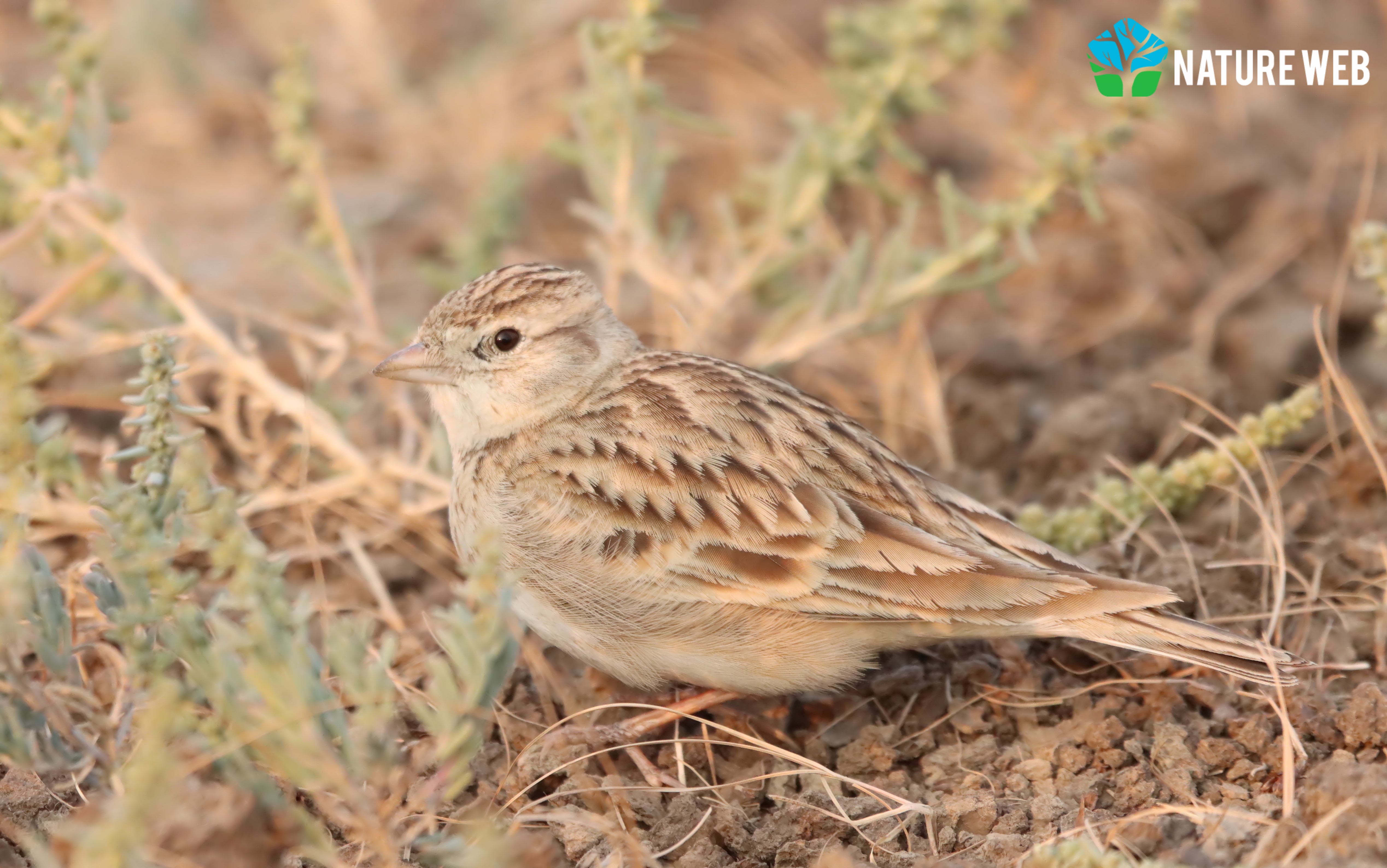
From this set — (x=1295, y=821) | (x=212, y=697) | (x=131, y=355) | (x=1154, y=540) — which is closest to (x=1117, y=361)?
(x=1154, y=540)

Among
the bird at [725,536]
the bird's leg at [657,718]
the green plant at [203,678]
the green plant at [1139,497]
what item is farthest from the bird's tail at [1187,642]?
the green plant at [203,678]

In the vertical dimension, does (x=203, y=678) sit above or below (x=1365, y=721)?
above

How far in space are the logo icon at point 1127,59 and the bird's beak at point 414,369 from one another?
114 inches

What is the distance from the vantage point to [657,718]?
4191 mm

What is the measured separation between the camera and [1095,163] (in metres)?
Result: 5.27

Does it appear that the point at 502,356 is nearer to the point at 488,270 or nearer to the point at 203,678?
the point at 203,678

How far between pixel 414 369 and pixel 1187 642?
253cm

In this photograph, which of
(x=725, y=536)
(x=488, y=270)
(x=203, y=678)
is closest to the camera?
(x=203, y=678)

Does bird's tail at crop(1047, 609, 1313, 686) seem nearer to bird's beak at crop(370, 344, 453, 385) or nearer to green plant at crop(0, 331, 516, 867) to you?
green plant at crop(0, 331, 516, 867)

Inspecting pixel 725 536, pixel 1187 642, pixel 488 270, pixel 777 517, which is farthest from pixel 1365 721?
pixel 488 270

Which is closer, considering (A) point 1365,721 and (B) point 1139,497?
(A) point 1365,721

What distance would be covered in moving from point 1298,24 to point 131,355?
7713 millimetres

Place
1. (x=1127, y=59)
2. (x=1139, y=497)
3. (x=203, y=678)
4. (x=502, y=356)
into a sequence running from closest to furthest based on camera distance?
(x=203, y=678)
(x=502, y=356)
(x=1139, y=497)
(x=1127, y=59)

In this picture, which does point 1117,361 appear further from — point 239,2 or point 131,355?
point 239,2
